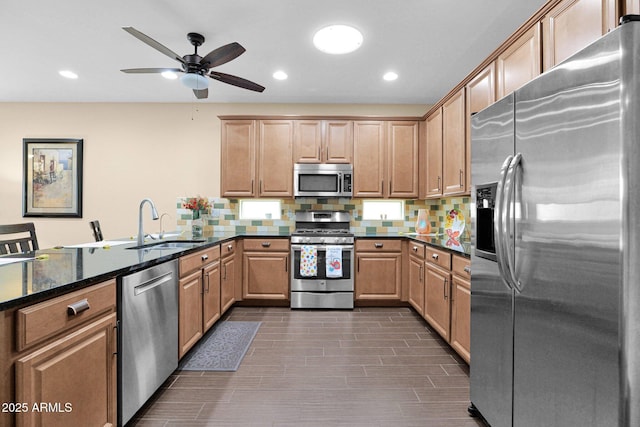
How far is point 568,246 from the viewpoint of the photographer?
3.68ft

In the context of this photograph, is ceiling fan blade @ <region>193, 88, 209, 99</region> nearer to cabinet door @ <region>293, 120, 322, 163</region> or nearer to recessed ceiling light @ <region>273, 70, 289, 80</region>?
recessed ceiling light @ <region>273, 70, 289, 80</region>

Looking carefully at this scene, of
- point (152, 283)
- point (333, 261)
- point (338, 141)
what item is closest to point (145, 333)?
point (152, 283)

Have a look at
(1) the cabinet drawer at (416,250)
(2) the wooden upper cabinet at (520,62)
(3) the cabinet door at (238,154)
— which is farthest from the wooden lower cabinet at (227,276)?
(2) the wooden upper cabinet at (520,62)

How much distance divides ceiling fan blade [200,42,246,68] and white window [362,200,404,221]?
8.90 feet

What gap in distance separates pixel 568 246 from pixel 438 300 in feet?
6.43

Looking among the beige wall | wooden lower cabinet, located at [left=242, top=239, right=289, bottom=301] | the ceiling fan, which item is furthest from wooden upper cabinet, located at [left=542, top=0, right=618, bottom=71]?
wooden lower cabinet, located at [left=242, top=239, right=289, bottom=301]

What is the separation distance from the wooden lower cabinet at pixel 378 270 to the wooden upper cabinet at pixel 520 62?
2103 millimetres

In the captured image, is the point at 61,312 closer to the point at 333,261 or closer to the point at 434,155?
the point at 333,261

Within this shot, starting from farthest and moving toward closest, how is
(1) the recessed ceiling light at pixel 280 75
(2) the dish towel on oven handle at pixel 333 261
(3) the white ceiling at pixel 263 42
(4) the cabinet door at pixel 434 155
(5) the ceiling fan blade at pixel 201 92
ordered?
(2) the dish towel on oven handle at pixel 333 261 < (4) the cabinet door at pixel 434 155 < (1) the recessed ceiling light at pixel 280 75 < (5) the ceiling fan blade at pixel 201 92 < (3) the white ceiling at pixel 263 42

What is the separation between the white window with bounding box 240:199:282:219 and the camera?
4.68 m

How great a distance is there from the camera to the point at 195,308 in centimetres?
261

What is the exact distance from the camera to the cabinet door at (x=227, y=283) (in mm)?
3375

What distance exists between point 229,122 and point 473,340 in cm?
364

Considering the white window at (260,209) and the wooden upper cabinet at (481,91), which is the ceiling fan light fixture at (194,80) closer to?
the white window at (260,209)
